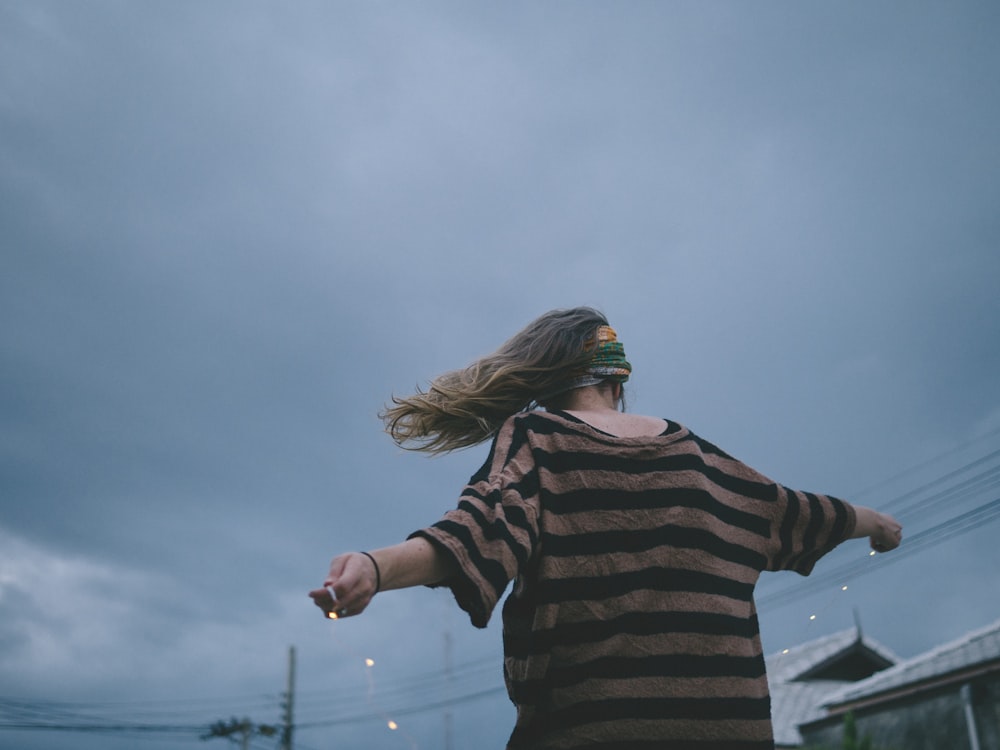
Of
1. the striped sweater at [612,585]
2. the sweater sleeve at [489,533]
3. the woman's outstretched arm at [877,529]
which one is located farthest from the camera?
the woman's outstretched arm at [877,529]

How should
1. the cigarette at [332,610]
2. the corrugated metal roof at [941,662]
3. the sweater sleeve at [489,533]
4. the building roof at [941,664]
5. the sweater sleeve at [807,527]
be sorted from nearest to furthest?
the cigarette at [332,610] < the sweater sleeve at [489,533] < the sweater sleeve at [807,527] < the building roof at [941,664] < the corrugated metal roof at [941,662]

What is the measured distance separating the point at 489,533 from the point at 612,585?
0.35 meters

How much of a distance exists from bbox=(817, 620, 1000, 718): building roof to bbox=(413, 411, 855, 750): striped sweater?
14241 mm

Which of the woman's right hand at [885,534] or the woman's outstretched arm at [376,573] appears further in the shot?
the woman's right hand at [885,534]

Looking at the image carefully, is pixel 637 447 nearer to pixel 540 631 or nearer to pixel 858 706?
pixel 540 631

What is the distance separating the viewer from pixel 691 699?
1826mm

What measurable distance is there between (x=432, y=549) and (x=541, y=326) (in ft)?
3.12

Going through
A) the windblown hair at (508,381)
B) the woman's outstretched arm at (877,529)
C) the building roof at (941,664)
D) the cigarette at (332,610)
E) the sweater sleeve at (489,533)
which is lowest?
the cigarette at (332,610)

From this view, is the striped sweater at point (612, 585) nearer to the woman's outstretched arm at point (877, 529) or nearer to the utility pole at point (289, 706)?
the woman's outstretched arm at point (877, 529)

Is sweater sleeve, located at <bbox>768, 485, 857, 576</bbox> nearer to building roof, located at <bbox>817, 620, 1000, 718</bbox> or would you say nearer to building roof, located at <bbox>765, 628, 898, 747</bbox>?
building roof, located at <bbox>817, 620, 1000, 718</bbox>

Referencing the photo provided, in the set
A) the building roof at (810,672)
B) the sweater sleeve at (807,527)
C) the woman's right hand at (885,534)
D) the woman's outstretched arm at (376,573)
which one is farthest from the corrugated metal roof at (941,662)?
the woman's outstretched arm at (376,573)

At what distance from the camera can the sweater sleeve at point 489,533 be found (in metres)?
1.66

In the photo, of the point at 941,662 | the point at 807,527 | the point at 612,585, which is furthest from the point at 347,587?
the point at 941,662

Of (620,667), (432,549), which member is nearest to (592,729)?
(620,667)
